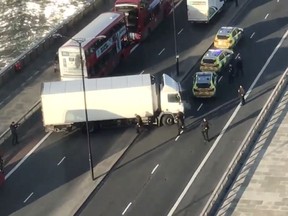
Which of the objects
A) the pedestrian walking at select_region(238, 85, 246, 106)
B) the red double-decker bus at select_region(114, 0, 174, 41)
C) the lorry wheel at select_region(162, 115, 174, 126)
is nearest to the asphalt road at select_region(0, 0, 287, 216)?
the pedestrian walking at select_region(238, 85, 246, 106)

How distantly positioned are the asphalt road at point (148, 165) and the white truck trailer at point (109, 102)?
983 millimetres

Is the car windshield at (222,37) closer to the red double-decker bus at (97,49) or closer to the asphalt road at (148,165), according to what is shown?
the asphalt road at (148,165)

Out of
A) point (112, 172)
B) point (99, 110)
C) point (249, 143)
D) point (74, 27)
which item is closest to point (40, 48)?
point (74, 27)

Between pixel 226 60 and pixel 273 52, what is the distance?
4.98m

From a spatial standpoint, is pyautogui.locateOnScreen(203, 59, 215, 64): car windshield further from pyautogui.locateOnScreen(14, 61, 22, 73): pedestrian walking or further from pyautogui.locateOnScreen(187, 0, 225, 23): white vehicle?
pyautogui.locateOnScreen(14, 61, 22, 73): pedestrian walking

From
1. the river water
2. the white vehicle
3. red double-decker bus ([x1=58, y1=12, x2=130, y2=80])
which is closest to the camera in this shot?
red double-decker bus ([x1=58, y1=12, x2=130, y2=80])

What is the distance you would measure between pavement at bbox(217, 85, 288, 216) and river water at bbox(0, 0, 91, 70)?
127 feet

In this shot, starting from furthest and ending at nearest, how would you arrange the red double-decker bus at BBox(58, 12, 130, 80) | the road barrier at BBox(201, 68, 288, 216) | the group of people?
the red double-decker bus at BBox(58, 12, 130, 80), the group of people, the road barrier at BBox(201, 68, 288, 216)

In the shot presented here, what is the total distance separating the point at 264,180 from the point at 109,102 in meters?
15.7

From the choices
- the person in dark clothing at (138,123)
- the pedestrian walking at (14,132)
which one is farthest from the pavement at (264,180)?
the pedestrian walking at (14,132)

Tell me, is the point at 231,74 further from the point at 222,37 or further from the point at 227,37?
the point at 222,37

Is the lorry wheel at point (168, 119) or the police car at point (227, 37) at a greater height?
the police car at point (227, 37)

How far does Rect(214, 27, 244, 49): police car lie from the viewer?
6275 cm

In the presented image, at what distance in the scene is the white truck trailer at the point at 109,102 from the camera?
5138 centimetres
